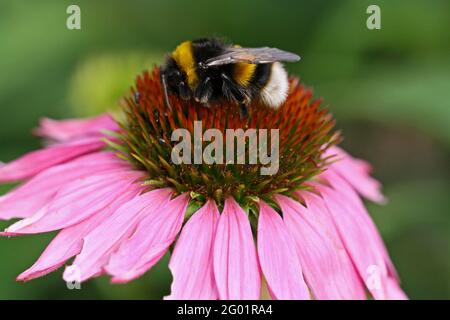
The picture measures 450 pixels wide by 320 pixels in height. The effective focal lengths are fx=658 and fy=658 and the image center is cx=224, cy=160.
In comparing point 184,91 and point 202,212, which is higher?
point 184,91

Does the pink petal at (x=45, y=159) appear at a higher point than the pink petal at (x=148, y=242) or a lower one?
higher

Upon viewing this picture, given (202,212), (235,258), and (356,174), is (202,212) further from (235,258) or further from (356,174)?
(356,174)

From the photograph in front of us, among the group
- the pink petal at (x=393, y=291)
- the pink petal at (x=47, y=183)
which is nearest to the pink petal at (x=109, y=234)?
the pink petal at (x=47, y=183)

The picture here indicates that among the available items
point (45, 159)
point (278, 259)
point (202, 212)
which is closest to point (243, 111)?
point (202, 212)

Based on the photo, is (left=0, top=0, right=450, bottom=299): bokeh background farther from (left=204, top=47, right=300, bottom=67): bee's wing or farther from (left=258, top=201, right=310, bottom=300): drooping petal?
(left=204, top=47, right=300, bottom=67): bee's wing

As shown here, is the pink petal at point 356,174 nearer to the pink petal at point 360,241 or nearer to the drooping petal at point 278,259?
the pink petal at point 360,241

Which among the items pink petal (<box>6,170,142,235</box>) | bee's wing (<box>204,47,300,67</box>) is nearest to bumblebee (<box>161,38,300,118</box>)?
bee's wing (<box>204,47,300,67</box>)
